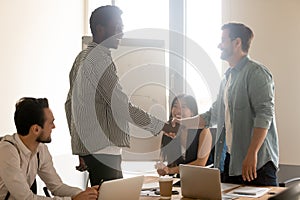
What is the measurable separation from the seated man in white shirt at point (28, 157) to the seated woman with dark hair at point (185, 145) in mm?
869

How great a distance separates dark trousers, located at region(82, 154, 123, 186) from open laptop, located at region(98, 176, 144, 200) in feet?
1.31

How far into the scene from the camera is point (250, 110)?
2812mm

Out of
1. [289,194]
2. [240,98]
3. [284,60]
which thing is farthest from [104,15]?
[284,60]

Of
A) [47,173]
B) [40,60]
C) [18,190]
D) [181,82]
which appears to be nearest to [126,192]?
[18,190]

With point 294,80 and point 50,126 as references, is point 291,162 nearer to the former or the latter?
point 294,80

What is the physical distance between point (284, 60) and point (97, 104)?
2325 mm

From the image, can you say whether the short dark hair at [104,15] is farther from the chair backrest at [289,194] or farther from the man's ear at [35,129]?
the chair backrest at [289,194]

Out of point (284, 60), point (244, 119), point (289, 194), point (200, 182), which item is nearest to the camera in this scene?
point (289, 194)

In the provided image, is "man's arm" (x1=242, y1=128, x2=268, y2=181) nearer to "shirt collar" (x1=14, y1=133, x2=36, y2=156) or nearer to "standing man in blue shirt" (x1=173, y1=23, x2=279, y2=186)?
"standing man in blue shirt" (x1=173, y1=23, x2=279, y2=186)

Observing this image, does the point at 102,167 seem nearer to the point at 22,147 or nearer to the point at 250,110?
the point at 22,147

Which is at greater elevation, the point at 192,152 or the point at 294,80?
the point at 294,80

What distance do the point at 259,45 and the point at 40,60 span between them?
2.06 m

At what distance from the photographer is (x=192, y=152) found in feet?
11.7

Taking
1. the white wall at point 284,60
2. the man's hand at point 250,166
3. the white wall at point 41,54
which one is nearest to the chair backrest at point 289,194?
the man's hand at point 250,166
